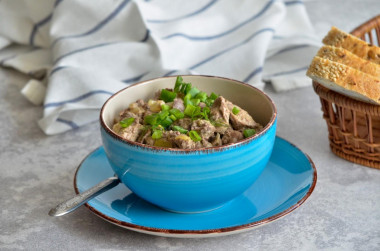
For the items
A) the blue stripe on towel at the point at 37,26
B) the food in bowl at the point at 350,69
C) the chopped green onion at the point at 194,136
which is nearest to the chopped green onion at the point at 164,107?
the chopped green onion at the point at 194,136

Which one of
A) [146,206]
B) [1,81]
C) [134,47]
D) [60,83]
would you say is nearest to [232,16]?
[134,47]

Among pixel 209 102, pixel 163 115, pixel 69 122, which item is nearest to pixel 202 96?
pixel 209 102

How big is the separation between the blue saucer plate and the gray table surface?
0.15ft

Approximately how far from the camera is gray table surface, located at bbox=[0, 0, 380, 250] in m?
1.15

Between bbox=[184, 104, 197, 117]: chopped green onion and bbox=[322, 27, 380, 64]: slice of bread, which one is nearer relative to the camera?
bbox=[184, 104, 197, 117]: chopped green onion

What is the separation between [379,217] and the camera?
4.04 ft

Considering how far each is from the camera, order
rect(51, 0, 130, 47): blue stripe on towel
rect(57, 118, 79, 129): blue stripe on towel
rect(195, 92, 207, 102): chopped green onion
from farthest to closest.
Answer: rect(51, 0, 130, 47): blue stripe on towel → rect(57, 118, 79, 129): blue stripe on towel → rect(195, 92, 207, 102): chopped green onion

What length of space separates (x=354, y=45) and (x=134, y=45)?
776mm

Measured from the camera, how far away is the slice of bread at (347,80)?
4.29 ft

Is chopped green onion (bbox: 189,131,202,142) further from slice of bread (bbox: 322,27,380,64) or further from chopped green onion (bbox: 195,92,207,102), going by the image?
slice of bread (bbox: 322,27,380,64)

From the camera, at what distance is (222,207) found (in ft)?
3.96

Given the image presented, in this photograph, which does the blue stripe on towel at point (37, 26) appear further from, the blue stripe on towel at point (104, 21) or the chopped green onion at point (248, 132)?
the chopped green onion at point (248, 132)

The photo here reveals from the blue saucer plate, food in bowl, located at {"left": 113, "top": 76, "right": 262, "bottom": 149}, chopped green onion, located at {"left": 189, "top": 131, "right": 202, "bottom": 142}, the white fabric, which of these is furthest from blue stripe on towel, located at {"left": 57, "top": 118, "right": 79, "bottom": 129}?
chopped green onion, located at {"left": 189, "top": 131, "right": 202, "bottom": 142}

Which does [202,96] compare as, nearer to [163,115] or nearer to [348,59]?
[163,115]
